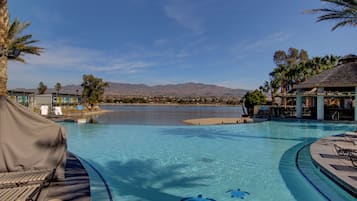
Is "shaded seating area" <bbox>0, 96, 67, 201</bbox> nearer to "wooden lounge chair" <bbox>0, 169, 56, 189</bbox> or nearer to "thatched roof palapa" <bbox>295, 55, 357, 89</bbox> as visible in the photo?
"wooden lounge chair" <bbox>0, 169, 56, 189</bbox>

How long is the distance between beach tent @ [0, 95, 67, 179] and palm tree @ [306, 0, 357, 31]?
10605 millimetres

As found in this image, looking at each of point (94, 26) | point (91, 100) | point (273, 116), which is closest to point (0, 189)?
point (273, 116)

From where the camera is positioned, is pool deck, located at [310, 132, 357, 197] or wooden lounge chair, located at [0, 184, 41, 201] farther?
pool deck, located at [310, 132, 357, 197]

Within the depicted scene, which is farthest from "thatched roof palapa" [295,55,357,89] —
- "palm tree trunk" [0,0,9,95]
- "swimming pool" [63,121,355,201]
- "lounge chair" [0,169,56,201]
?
"lounge chair" [0,169,56,201]

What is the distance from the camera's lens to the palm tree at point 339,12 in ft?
31.7

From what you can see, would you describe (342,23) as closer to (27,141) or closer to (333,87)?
(333,87)

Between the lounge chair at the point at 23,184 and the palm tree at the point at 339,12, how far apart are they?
11.1 meters

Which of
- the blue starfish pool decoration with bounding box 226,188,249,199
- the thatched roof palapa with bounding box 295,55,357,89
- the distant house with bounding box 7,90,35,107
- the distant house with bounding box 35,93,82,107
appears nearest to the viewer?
the blue starfish pool decoration with bounding box 226,188,249,199

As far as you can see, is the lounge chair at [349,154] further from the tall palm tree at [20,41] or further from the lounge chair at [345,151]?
the tall palm tree at [20,41]

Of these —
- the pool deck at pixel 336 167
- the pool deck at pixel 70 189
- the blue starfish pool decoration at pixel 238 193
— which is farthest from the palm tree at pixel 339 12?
the pool deck at pixel 70 189

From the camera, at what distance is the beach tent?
4035 mm

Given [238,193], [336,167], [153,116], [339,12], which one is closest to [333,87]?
[339,12]

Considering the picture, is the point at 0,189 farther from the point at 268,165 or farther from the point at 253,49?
the point at 253,49

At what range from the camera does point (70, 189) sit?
4.25m
